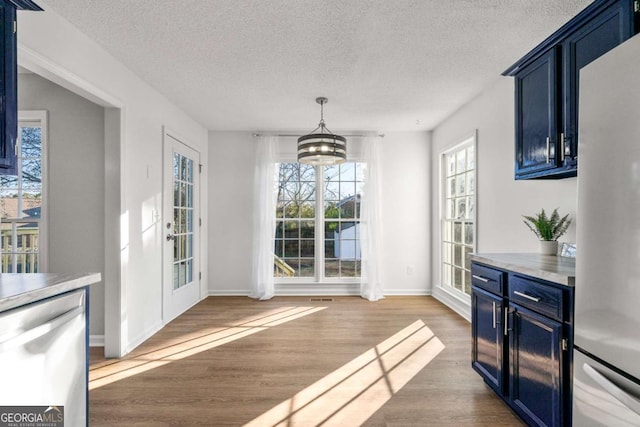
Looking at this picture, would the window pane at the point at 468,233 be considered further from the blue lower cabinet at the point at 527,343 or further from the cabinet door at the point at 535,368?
the cabinet door at the point at 535,368

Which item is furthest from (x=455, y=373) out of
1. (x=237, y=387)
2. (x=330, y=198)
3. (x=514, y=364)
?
(x=330, y=198)

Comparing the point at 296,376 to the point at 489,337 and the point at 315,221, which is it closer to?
the point at 489,337

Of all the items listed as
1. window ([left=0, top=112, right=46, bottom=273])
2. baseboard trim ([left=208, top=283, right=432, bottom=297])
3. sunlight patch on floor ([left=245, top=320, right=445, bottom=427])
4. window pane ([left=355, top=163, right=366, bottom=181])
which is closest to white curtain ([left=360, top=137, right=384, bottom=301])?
window pane ([left=355, top=163, right=366, bottom=181])

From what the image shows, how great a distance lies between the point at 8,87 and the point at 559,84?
3.05 meters

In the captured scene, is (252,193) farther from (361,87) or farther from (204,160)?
(361,87)

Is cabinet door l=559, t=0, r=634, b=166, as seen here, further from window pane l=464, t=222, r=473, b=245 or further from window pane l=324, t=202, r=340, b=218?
window pane l=324, t=202, r=340, b=218

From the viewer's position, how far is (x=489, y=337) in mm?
2232

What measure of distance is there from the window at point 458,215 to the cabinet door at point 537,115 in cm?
138

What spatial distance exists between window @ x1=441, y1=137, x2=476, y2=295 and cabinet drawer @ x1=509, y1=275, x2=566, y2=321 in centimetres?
196

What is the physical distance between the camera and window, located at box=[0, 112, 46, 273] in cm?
314

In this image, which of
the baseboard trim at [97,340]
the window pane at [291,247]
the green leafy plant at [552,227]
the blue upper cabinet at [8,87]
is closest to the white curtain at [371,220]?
the window pane at [291,247]

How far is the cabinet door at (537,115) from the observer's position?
2133 mm

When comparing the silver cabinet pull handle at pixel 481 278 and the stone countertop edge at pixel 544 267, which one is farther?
the silver cabinet pull handle at pixel 481 278

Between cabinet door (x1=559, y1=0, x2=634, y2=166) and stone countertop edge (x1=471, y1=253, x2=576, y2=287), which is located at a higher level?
cabinet door (x1=559, y1=0, x2=634, y2=166)
